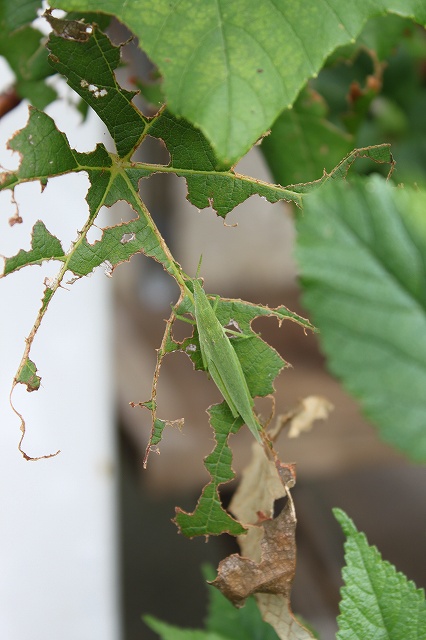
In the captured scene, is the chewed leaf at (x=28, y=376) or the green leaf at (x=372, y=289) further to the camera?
the chewed leaf at (x=28, y=376)

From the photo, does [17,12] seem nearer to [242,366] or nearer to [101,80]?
[101,80]

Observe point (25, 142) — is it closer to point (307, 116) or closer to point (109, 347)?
point (307, 116)

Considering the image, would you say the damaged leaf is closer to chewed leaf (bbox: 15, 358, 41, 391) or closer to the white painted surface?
chewed leaf (bbox: 15, 358, 41, 391)

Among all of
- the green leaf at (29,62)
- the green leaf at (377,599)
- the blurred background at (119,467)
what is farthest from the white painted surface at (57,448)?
the green leaf at (377,599)

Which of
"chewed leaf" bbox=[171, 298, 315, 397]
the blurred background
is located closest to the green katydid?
"chewed leaf" bbox=[171, 298, 315, 397]

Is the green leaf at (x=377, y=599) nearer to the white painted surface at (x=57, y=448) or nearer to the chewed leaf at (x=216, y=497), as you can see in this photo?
the chewed leaf at (x=216, y=497)

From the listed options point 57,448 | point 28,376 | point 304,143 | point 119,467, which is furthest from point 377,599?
point 119,467

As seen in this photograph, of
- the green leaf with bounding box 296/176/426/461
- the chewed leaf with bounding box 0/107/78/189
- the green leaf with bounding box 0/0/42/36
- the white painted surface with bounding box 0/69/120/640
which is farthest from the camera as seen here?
the white painted surface with bounding box 0/69/120/640

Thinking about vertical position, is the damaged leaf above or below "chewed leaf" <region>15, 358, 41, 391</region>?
below
